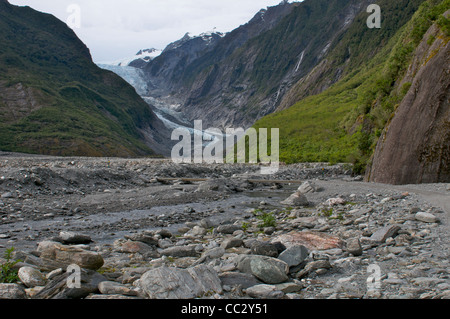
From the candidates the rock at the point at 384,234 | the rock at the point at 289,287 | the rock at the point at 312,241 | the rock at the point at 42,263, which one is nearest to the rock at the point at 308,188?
the rock at the point at 312,241

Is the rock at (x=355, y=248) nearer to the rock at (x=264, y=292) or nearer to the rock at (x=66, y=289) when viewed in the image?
the rock at (x=264, y=292)

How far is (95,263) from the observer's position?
7.60 meters

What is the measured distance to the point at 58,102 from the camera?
382 ft

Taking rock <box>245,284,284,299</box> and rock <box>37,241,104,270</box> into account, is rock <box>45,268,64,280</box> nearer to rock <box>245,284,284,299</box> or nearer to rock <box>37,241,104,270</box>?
rock <box>37,241,104,270</box>

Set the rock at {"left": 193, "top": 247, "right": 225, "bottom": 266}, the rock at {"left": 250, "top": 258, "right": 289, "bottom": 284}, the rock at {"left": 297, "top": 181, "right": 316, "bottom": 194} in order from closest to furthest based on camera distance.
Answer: the rock at {"left": 250, "top": 258, "right": 289, "bottom": 284}, the rock at {"left": 193, "top": 247, "right": 225, "bottom": 266}, the rock at {"left": 297, "top": 181, "right": 316, "bottom": 194}

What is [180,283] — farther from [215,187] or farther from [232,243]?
[215,187]

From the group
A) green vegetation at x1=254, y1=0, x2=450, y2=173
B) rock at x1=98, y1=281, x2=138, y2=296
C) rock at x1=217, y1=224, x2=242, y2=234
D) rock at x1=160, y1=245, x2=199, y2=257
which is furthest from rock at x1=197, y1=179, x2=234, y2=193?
rock at x1=98, y1=281, x2=138, y2=296

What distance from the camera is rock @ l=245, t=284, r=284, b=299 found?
19.3ft

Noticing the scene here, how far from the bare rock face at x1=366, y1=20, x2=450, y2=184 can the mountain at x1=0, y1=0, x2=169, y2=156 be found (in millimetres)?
82185

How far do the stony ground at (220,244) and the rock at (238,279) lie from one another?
0.02m
